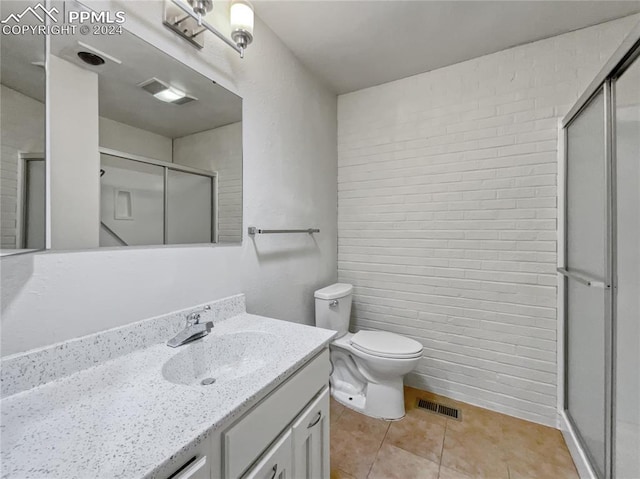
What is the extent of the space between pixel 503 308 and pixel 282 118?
191 centimetres

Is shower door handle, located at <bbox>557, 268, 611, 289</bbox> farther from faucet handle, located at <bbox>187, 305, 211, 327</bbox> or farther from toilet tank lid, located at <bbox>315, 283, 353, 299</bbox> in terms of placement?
faucet handle, located at <bbox>187, 305, 211, 327</bbox>

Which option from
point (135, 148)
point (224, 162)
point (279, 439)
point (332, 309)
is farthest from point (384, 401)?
point (135, 148)

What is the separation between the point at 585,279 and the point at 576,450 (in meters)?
0.91

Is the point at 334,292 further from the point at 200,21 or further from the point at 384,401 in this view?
the point at 200,21

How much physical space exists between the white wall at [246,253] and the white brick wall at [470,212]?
0.39 metres

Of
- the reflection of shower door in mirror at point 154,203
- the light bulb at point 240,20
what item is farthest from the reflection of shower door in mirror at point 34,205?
the light bulb at point 240,20

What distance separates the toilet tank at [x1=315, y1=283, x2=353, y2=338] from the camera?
1920mm

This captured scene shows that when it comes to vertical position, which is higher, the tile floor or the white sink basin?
the white sink basin

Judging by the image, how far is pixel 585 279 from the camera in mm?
1307

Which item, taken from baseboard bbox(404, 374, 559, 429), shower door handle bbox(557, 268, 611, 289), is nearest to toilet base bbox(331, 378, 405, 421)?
baseboard bbox(404, 374, 559, 429)

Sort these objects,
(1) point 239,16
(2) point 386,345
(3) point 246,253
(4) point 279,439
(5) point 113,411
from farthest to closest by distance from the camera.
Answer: (2) point 386,345, (3) point 246,253, (1) point 239,16, (4) point 279,439, (5) point 113,411

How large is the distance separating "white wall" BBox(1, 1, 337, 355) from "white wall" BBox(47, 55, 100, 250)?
7 cm

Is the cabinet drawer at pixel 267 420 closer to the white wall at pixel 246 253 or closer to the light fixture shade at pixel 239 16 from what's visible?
the white wall at pixel 246 253

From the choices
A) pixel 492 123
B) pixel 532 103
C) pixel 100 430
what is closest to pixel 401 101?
pixel 492 123
